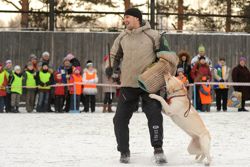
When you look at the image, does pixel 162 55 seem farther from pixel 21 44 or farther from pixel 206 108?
pixel 21 44

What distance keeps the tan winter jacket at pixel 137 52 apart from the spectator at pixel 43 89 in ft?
34.8

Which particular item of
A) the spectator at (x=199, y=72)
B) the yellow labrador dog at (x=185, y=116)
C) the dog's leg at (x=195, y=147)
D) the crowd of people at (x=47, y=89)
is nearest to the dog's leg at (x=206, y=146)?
the yellow labrador dog at (x=185, y=116)

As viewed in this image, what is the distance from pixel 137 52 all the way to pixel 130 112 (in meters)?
0.71

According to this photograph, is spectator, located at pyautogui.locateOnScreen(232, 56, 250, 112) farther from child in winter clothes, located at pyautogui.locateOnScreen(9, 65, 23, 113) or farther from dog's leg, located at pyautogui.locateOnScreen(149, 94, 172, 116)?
dog's leg, located at pyautogui.locateOnScreen(149, 94, 172, 116)

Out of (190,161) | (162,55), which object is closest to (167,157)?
(190,161)

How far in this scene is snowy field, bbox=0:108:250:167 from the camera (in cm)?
805

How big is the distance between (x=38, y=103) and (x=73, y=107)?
913 mm

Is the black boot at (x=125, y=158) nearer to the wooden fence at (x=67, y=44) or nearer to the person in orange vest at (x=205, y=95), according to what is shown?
the person in orange vest at (x=205, y=95)

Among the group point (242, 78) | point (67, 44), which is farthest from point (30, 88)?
point (242, 78)

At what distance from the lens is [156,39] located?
26.7ft

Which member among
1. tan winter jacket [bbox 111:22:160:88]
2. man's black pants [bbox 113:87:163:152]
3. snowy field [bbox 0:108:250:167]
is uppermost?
tan winter jacket [bbox 111:22:160:88]

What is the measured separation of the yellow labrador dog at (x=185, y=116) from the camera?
7.81m

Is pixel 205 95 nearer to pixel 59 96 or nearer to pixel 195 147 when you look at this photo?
pixel 59 96

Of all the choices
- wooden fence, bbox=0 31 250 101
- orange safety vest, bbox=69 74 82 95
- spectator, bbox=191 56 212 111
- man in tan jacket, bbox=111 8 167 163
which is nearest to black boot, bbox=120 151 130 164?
man in tan jacket, bbox=111 8 167 163
